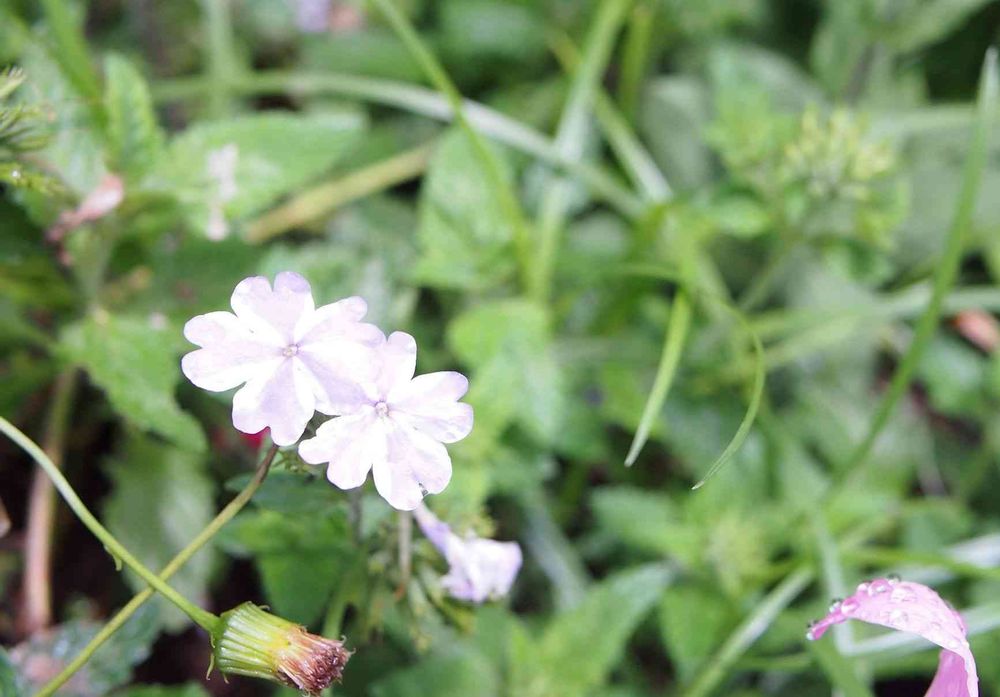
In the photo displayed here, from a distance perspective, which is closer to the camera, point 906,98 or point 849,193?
point 849,193

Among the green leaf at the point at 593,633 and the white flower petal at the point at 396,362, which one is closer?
the white flower petal at the point at 396,362

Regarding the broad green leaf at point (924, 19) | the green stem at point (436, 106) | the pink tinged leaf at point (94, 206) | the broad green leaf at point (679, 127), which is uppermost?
the broad green leaf at point (924, 19)

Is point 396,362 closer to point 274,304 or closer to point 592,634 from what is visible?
point 274,304

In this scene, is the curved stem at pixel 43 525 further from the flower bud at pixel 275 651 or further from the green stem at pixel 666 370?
the green stem at pixel 666 370

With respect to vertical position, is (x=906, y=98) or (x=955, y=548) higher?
(x=906, y=98)

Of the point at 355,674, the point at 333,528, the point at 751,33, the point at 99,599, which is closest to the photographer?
the point at 333,528

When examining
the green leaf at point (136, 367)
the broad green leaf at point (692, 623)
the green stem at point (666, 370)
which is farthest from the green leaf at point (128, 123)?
the broad green leaf at point (692, 623)

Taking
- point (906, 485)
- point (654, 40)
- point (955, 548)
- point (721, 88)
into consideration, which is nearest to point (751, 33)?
point (654, 40)

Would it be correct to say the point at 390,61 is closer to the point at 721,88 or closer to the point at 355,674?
the point at 721,88
